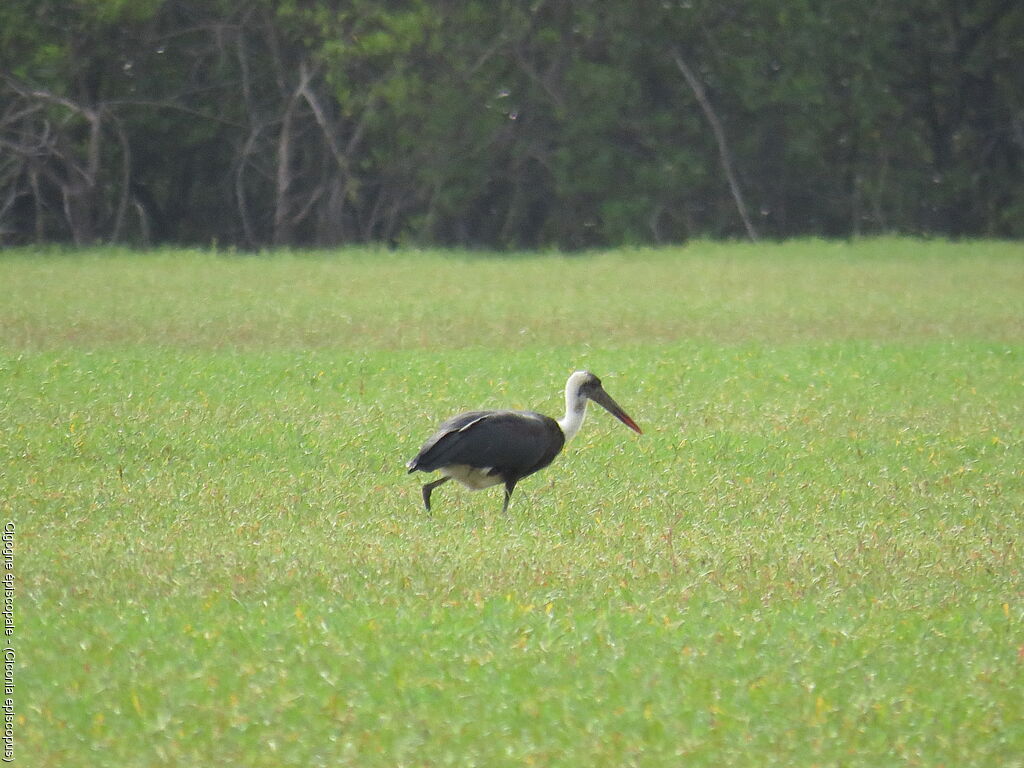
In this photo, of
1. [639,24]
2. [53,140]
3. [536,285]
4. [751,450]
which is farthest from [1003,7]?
[751,450]

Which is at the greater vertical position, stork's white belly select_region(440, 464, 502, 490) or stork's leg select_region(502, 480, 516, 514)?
stork's white belly select_region(440, 464, 502, 490)

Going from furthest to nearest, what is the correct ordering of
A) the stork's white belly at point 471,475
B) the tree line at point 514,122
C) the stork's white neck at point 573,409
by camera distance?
1. the tree line at point 514,122
2. the stork's white neck at point 573,409
3. the stork's white belly at point 471,475

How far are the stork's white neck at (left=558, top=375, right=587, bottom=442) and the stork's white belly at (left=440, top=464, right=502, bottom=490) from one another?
0.69 m

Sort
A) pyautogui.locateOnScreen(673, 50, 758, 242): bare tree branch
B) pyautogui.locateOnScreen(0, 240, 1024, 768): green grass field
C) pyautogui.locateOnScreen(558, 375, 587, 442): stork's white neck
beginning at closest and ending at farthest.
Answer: pyautogui.locateOnScreen(0, 240, 1024, 768): green grass field < pyautogui.locateOnScreen(558, 375, 587, 442): stork's white neck < pyautogui.locateOnScreen(673, 50, 758, 242): bare tree branch

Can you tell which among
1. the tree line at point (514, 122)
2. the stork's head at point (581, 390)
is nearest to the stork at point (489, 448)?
the stork's head at point (581, 390)

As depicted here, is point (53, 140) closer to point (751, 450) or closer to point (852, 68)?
point (852, 68)

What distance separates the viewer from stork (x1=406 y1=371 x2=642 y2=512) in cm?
758

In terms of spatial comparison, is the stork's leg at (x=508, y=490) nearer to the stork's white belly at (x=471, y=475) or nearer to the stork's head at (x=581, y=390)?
the stork's white belly at (x=471, y=475)

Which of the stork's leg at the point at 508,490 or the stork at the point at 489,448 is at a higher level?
the stork at the point at 489,448

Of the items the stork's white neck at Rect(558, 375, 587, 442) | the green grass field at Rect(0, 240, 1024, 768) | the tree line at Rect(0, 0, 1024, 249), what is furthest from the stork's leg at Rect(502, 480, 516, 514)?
the tree line at Rect(0, 0, 1024, 249)

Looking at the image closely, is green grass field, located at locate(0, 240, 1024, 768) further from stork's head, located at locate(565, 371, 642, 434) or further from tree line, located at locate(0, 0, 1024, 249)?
tree line, located at locate(0, 0, 1024, 249)

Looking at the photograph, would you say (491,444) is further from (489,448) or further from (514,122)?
(514,122)

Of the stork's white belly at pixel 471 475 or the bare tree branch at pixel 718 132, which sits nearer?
the stork's white belly at pixel 471 475

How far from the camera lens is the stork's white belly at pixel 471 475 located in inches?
305
